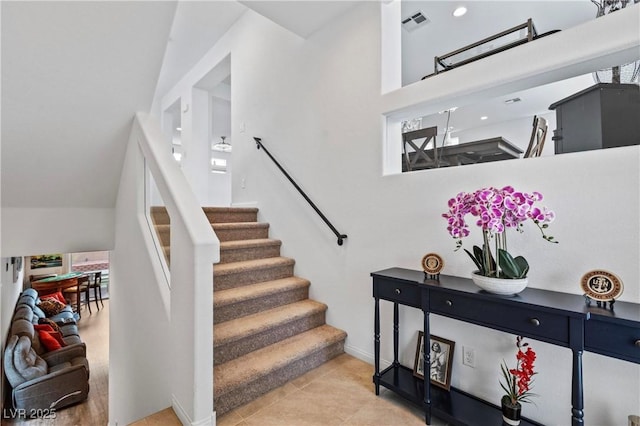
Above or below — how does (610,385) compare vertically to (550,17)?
below

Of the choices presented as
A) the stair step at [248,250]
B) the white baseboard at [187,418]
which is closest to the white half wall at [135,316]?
the white baseboard at [187,418]

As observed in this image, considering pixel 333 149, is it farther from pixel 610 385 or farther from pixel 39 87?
pixel 610 385

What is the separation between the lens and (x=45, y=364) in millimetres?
4258

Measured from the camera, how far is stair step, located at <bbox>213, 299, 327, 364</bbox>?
2.00 m

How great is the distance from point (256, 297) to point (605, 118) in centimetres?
255

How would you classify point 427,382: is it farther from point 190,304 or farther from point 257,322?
point 190,304

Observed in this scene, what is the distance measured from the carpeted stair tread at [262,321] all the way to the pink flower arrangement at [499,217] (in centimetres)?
151

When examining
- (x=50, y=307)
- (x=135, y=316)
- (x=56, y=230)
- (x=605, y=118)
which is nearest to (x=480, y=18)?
(x=605, y=118)

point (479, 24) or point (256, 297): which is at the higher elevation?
point (479, 24)

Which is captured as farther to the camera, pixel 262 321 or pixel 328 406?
pixel 262 321

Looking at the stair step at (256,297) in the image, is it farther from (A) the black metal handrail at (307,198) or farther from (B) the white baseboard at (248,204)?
(B) the white baseboard at (248,204)

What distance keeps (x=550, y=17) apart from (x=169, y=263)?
4.22 meters

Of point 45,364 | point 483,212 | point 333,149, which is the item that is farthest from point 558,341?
point 45,364

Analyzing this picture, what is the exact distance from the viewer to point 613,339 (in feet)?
3.72
